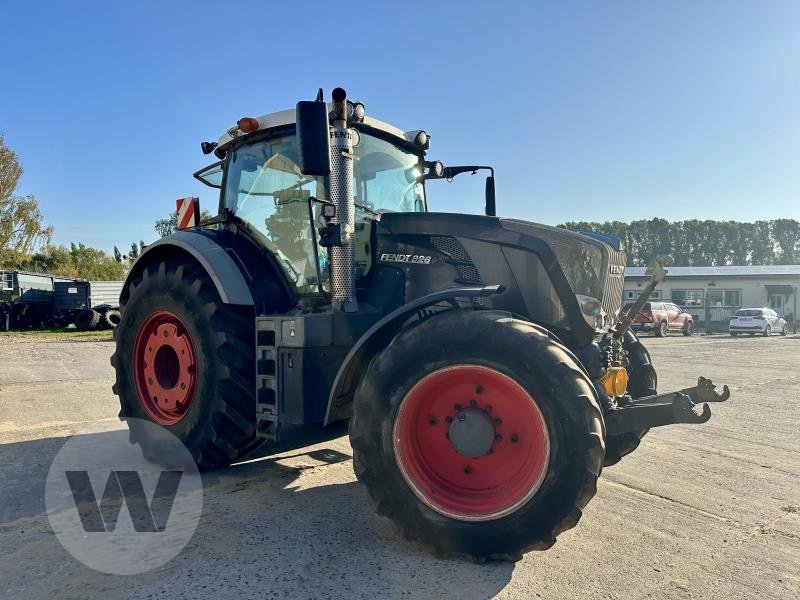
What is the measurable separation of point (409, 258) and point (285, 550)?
1870mm

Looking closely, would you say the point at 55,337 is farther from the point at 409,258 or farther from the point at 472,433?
the point at 472,433

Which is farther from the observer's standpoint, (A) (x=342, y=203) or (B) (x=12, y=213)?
(B) (x=12, y=213)

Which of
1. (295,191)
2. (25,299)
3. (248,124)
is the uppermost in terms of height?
(248,124)

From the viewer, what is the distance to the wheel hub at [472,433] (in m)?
2.96

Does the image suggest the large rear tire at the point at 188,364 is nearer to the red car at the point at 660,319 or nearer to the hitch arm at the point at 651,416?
the hitch arm at the point at 651,416

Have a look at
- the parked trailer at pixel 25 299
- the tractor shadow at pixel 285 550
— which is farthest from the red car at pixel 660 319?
the parked trailer at pixel 25 299

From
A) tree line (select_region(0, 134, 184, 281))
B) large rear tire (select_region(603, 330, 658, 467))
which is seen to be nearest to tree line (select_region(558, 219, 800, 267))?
tree line (select_region(0, 134, 184, 281))

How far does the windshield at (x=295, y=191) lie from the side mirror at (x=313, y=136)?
825mm

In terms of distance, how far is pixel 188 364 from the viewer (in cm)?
437

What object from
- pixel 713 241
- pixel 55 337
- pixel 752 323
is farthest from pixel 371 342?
pixel 713 241

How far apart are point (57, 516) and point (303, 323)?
1815mm

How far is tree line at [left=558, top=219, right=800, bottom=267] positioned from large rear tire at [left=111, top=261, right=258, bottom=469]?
266ft

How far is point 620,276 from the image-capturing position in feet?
14.2

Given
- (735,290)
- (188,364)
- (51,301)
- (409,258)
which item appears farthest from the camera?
(735,290)
